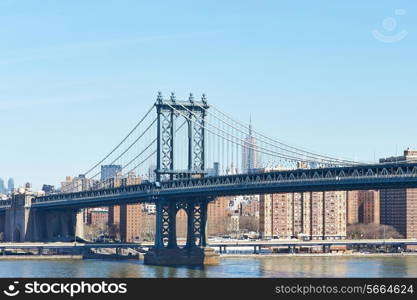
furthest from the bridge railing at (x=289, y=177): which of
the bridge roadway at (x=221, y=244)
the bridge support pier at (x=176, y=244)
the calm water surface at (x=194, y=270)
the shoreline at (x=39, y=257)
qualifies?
the bridge roadway at (x=221, y=244)

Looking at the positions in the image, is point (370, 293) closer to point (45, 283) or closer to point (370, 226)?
point (45, 283)

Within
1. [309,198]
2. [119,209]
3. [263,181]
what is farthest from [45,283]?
[119,209]

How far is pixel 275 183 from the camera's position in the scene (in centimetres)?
9181

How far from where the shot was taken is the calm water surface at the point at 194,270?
8738 centimetres

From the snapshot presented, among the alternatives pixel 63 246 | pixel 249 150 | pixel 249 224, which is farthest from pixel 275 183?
pixel 249 224

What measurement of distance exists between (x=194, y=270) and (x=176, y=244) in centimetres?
1192

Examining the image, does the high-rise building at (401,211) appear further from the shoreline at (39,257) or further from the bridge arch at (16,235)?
the shoreline at (39,257)

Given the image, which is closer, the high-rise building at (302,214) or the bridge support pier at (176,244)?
the bridge support pier at (176,244)

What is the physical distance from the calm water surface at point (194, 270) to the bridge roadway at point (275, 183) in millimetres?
6157

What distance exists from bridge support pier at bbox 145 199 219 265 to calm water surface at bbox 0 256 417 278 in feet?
5.10

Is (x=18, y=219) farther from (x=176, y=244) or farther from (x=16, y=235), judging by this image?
(x=176, y=244)

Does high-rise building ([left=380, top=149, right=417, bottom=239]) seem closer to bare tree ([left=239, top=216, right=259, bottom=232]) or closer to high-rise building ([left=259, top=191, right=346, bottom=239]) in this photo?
high-rise building ([left=259, top=191, right=346, bottom=239])

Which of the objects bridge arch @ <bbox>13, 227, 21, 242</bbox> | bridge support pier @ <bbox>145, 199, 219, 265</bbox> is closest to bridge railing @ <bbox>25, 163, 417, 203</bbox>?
bridge support pier @ <bbox>145, 199, 219, 265</bbox>

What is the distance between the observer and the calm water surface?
3440 inches
